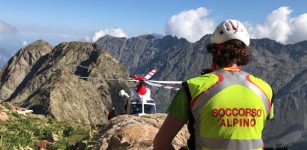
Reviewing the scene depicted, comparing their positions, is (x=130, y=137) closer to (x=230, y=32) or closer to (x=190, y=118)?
(x=190, y=118)

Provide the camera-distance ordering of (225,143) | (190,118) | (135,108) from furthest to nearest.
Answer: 1. (135,108)
2. (190,118)
3. (225,143)

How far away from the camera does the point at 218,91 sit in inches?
163

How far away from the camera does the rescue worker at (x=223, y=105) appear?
404cm

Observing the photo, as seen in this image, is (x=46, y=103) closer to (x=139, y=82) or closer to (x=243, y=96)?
(x=139, y=82)

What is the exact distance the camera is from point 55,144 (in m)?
15.2

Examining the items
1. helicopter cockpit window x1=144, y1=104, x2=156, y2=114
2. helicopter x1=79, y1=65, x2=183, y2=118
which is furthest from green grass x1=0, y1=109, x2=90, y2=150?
helicopter cockpit window x1=144, y1=104, x2=156, y2=114

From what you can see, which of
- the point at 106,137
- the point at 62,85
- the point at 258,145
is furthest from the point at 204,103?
the point at 62,85

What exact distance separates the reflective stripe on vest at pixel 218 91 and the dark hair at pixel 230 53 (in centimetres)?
11

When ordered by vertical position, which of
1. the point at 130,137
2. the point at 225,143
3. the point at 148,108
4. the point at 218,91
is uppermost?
the point at 218,91

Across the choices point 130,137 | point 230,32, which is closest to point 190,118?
point 230,32

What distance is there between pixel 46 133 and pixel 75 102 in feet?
439

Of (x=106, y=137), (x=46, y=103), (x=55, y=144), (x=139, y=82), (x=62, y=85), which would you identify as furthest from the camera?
(x=62, y=85)

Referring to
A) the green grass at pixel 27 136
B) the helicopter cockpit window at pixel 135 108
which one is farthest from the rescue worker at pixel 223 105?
the helicopter cockpit window at pixel 135 108

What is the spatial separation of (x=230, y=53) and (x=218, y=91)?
42cm
